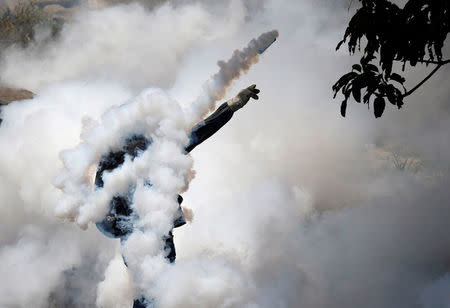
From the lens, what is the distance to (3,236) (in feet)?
46.5

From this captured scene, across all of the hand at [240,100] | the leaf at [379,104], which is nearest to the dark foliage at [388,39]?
the leaf at [379,104]

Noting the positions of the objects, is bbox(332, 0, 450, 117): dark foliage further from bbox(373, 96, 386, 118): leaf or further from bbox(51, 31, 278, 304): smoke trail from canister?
bbox(51, 31, 278, 304): smoke trail from canister

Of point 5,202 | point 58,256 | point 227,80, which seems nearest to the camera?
point 227,80

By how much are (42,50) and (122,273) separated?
1562 cm

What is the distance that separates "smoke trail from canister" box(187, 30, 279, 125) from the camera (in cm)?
883

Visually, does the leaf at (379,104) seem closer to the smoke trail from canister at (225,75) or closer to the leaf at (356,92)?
the leaf at (356,92)

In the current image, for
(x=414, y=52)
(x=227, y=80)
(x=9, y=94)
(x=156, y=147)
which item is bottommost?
(x=9, y=94)

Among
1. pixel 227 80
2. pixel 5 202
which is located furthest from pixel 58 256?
pixel 227 80

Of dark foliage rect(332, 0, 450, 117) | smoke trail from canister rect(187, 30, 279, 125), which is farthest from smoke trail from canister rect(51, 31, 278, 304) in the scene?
dark foliage rect(332, 0, 450, 117)

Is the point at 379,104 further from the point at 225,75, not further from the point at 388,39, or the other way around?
the point at 225,75

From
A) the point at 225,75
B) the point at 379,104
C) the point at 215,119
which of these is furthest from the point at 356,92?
the point at 225,75

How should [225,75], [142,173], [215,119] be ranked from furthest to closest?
[225,75] < [215,119] < [142,173]

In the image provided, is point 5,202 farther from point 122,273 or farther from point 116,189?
point 116,189

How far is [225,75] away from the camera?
8.96 meters
